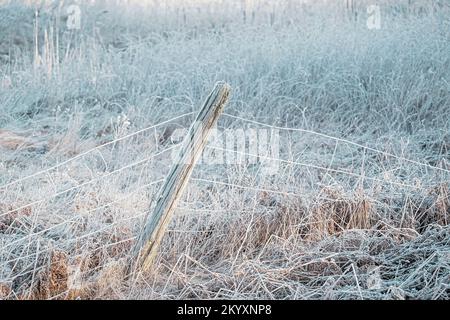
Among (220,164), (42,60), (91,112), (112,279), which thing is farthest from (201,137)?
(42,60)

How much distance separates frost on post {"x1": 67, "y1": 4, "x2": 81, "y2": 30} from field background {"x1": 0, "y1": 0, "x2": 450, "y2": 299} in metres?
0.08

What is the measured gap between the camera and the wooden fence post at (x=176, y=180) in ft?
7.45

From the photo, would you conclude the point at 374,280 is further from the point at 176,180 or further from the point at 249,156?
the point at 249,156

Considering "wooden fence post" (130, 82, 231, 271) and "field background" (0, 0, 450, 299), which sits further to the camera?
"field background" (0, 0, 450, 299)

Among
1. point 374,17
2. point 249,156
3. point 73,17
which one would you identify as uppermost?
point 374,17

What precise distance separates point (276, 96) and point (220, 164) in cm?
116

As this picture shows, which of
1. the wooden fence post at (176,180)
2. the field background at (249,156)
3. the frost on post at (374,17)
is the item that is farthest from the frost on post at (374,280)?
the frost on post at (374,17)

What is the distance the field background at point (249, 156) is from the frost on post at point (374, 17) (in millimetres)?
91

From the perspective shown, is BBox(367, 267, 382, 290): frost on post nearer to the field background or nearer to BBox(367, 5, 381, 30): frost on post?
the field background

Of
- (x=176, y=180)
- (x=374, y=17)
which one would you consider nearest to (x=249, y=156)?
(x=176, y=180)

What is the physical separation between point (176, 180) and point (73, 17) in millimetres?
5734

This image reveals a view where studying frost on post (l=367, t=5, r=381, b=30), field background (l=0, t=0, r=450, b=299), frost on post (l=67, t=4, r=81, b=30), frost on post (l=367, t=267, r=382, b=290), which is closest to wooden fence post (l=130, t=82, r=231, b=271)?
field background (l=0, t=0, r=450, b=299)

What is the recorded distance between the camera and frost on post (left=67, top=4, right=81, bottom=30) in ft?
23.4

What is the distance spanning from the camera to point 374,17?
20.3 ft
